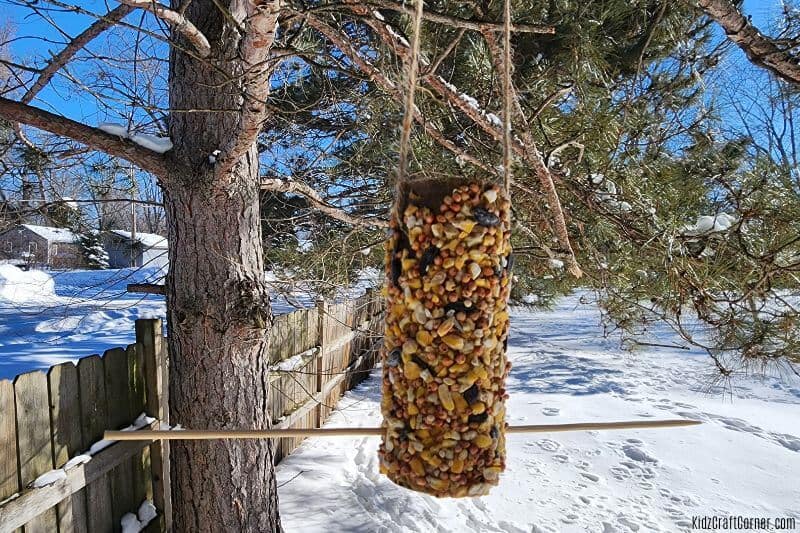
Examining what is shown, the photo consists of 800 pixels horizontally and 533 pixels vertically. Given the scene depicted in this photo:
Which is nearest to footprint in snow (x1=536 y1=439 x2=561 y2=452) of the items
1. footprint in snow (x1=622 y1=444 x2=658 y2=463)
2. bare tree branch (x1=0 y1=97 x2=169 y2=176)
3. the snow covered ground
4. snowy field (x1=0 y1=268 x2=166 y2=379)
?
the snow covered ground

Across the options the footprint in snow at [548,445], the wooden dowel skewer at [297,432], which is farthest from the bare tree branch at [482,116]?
the footprint in snow at [548,445]

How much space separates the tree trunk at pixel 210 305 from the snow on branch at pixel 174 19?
32 centimetres

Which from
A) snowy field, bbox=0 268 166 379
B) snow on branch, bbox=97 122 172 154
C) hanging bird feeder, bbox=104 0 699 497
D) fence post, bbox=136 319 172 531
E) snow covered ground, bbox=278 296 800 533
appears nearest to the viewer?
hanging bird feeder, bbox=104 0 699 497

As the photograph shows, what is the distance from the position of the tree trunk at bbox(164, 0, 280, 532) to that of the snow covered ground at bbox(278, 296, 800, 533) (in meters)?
0.89

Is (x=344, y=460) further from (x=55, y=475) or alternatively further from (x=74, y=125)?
(x=74, y=125)

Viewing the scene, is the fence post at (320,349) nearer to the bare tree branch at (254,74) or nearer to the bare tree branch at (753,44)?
the bare tree branch at (254,74)

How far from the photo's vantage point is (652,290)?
114 inches

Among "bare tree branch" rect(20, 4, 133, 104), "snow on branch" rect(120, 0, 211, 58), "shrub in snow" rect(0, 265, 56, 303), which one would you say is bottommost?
"shrub in snow" rect(0, 265, 56, 303)

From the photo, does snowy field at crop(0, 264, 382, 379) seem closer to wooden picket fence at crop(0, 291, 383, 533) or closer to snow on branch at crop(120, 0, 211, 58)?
wooden picket fence at crop(0, 291, 383, 533)

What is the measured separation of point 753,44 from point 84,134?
2522 millimetres

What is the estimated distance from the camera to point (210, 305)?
2.36 metres

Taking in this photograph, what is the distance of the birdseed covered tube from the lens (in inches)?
45.5

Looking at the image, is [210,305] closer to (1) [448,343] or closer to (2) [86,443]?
(2) [86,443]

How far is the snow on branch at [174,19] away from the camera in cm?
150
